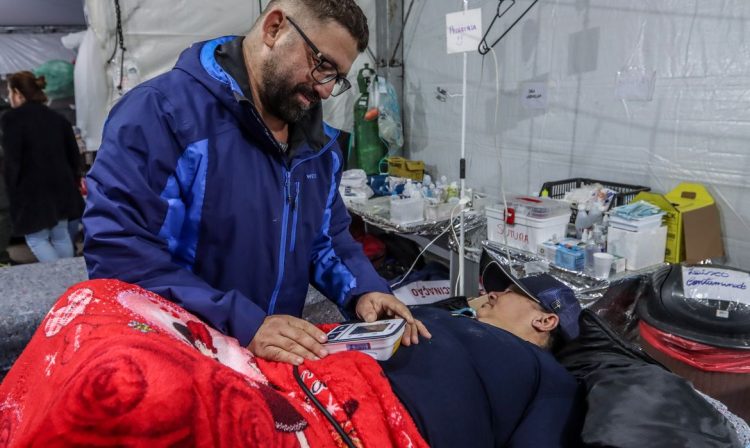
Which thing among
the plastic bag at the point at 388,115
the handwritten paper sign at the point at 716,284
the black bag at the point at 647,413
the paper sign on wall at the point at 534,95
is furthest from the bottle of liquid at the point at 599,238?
the plastic bag at the point at 388,115

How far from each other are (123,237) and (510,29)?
2.64 meters

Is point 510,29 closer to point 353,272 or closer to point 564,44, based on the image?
point 564,44

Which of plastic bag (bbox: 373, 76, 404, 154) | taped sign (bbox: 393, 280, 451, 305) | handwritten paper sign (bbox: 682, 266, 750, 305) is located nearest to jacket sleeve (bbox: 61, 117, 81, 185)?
plastic bag (bbox: 373, 76, 404, 154)

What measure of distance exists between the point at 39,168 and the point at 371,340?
127 inches

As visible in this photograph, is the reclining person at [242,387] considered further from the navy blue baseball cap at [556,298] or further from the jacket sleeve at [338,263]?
the jacket sleeve at [338,263]

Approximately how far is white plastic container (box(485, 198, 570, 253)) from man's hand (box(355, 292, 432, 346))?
102 centimetres

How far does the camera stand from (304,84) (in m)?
1.19

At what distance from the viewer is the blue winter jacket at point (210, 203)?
1.02m

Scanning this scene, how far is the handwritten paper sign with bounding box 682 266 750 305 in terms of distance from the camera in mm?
1604

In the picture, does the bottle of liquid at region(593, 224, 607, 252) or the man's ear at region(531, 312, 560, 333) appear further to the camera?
the bottle of liquid at region(593, 224, 607, 252)

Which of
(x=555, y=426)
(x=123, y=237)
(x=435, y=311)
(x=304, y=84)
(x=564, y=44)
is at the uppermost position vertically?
(x=564, y=44)

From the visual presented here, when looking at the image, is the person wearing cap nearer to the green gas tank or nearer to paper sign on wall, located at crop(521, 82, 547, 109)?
paper sign on wall, located at crop(521, 82, 547, 109)

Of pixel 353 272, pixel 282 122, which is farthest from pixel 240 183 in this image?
pixel 353 272

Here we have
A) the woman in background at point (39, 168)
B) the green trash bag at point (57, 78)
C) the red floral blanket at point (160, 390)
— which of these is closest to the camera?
the red floral blanket at point (160, 390)
